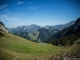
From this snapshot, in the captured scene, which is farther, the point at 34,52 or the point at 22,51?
the point at 34,52

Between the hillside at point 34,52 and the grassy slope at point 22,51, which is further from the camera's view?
the grassy slope at point 22,51

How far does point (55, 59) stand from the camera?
154 feet

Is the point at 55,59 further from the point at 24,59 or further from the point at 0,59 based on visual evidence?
the point at 0,59

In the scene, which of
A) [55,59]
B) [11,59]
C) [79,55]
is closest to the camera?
[79,55]

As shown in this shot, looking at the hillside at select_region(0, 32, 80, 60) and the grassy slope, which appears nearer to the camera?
the hillside at select_region(0, 32, 80, 60)

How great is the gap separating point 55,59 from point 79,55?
1045 centimetres

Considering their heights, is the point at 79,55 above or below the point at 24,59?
A: above

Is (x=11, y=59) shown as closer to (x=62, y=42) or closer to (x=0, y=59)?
(x=0, y=59)

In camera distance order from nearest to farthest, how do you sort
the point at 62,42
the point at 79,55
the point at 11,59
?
1. the point at 79,55
2. the point at 11,59
3. the point at 62,42

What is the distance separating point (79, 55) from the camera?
41906mm

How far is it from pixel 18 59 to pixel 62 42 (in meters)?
138

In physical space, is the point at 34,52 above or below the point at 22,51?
below

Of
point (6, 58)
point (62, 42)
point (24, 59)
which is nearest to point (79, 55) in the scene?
point (24, 59)

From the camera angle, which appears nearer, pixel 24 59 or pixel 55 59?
pixel 55 59
